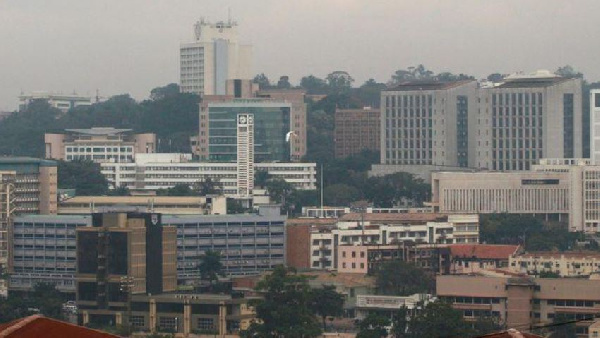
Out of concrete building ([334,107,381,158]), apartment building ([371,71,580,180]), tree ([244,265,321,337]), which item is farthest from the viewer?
concrete building ([334,107,381,158])

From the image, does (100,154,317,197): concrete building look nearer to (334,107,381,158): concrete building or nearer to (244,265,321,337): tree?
(334,107,381,158): concrete building

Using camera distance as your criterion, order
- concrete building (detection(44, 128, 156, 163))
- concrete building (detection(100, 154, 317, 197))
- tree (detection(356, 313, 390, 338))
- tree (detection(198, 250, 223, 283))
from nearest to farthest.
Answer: tree (detection(356, 313, 390, 338)) < tree (detection(198, 250, 223, 283)) < concrete building (detection(100, 154, 317, 197)) < concrete building (detection(44, 128, 156, 163))

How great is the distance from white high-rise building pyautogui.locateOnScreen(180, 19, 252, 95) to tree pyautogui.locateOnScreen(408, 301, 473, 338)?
82.2 metres

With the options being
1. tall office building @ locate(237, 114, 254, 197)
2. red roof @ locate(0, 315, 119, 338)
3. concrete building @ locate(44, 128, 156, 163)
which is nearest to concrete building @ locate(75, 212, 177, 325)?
tall office building @ locate(237, 114, 254, 197)

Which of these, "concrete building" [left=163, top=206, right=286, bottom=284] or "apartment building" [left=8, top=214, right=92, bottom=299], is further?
"concrete building" [left=163, top=206, right=286, bottom=284]

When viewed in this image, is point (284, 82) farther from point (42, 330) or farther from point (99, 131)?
point (42, 330)

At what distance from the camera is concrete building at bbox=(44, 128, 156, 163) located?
4035 inches

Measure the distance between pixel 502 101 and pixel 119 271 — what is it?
149 ft

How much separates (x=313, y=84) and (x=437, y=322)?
102432mm

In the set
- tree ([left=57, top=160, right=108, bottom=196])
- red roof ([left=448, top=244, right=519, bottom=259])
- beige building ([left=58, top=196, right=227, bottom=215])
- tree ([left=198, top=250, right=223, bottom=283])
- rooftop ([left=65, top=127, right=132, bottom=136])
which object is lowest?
tree ([left=198, top=250, right=223, bottom=283])

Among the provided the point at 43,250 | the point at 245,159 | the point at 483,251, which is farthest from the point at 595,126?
the point at 43,250

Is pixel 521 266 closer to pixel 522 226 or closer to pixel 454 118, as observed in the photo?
pixel 522 226

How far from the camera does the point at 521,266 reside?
65.5 metres

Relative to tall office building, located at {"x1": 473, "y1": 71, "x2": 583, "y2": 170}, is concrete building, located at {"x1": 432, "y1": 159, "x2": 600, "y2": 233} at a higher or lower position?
lower
